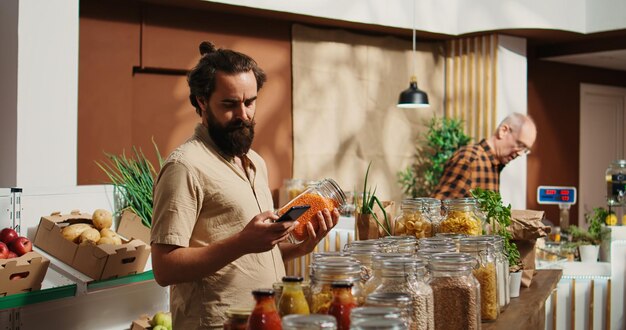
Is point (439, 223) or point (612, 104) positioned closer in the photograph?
point (439, 223)

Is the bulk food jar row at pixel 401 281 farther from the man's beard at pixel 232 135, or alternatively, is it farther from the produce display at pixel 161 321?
the produce display at pixel 161 321

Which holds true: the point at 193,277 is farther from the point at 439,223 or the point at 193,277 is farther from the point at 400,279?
the point at 439,223

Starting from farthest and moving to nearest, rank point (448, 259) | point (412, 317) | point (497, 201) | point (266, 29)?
point (266, 29)
point (497, 201)
point (448, 259)
point (412, 317)

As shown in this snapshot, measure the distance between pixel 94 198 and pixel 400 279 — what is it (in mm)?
2483

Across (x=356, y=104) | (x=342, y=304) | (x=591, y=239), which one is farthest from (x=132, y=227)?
(x=356, y=104)

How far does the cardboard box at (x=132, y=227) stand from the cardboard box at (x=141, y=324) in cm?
45

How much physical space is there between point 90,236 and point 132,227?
483mm

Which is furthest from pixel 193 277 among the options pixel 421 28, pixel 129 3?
pixel 421 28

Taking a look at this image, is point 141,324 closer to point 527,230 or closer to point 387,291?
point 527,230

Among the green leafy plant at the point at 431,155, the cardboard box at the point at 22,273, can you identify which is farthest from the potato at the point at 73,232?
the green leafy plant at the point at 431,155

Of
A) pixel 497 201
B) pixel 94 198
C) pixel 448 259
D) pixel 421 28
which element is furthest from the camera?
pixel 421 28

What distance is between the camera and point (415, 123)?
806 centimetres

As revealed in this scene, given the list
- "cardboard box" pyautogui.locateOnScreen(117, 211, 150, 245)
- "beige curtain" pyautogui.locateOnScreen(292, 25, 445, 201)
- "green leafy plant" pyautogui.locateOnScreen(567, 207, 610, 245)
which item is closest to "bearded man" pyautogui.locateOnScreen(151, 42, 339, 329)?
"cardboard box" pyautogui.locateOnScreen(117, 211, 150, 245)

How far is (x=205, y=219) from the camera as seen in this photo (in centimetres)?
207
